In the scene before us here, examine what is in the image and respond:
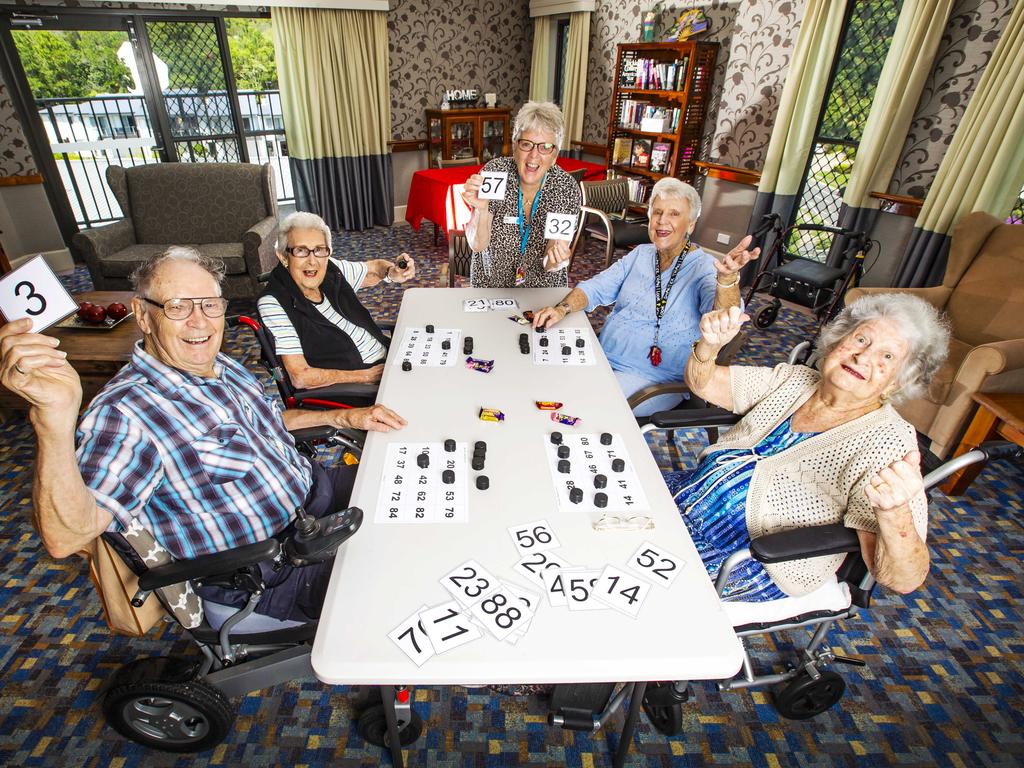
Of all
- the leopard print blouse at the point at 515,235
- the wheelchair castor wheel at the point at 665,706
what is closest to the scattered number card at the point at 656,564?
the wheelchair castor wheel at the point at 665,706

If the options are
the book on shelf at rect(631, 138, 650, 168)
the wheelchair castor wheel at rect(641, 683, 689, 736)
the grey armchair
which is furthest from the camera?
the book on shelf at rect(631, 138, 650, 168)

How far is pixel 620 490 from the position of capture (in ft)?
4.54

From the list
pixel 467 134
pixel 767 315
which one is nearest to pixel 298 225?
pixel 767 315

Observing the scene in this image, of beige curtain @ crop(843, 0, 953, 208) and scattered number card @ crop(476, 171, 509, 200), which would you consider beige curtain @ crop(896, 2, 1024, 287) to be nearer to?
beige curtain @ crop(843, 0, 953, 208)

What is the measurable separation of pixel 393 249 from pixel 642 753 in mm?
5065

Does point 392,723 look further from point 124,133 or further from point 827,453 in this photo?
point 124,133

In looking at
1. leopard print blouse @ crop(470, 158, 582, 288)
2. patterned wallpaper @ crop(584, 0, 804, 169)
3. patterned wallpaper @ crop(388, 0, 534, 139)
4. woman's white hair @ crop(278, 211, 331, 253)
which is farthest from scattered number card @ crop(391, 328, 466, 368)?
patterned wallpaper @ crop(388, 0, 534, 139)

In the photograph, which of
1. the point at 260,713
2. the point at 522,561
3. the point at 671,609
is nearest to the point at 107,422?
the point at 522,561

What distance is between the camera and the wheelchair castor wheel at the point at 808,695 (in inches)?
61.9

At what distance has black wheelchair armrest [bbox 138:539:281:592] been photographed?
113cm

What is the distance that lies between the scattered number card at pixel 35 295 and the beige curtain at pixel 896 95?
4.70 metres

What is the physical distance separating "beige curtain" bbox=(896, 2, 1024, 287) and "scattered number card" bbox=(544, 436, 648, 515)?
3400 mm

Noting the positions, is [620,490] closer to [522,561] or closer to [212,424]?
[522,561]

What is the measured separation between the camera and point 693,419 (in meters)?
1.70
